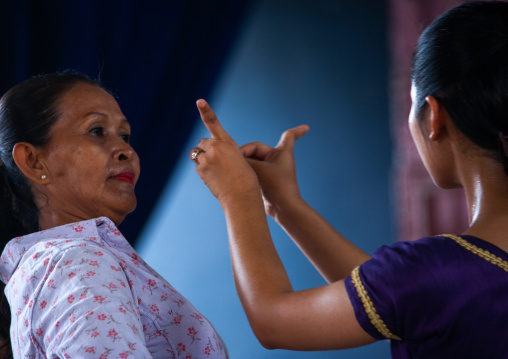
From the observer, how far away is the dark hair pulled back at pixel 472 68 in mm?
855

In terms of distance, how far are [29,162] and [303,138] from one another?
182 centimetres

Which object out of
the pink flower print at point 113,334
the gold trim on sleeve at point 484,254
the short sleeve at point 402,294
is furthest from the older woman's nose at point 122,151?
the gold trim on sleeve at point 484,254

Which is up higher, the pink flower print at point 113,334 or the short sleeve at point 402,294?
the short sleeve at point 402,294

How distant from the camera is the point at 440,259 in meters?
0.84

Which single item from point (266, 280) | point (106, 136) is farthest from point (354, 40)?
point (266, 280)

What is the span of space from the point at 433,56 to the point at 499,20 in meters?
0.11

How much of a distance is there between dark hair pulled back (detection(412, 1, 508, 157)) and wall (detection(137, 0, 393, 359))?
71.4 inches

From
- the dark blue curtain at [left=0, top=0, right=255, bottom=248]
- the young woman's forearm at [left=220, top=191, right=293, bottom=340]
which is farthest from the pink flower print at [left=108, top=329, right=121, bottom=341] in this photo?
the dark blue curtain at [left=0, top=0, right=255, bottom=248]

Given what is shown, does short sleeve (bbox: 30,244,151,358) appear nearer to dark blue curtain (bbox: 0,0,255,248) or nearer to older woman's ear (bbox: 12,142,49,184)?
older woman's ear (bbox: 12,142,49,184)

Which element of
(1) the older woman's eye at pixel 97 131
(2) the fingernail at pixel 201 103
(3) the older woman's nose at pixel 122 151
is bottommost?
(3) the older woman's nose at pixel 122 151

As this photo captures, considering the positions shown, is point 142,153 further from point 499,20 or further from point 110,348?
point 499,20

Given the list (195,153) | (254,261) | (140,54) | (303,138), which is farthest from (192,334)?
(303,138)

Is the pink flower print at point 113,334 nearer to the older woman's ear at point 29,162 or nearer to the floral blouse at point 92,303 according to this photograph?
the floral blouse at point 92,303

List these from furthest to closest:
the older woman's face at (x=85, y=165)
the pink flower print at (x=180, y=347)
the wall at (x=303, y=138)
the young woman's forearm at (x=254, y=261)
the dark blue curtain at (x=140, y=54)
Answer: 1. the wall at (x=303, y=138)
2. the dark blue curtain at (x=140, y=54)
3. the older woman's face at (x=85, y=165)
4. the pink flower print at (x=180, y=347)
5. the young woman's forearm at (x=254, y=261)
